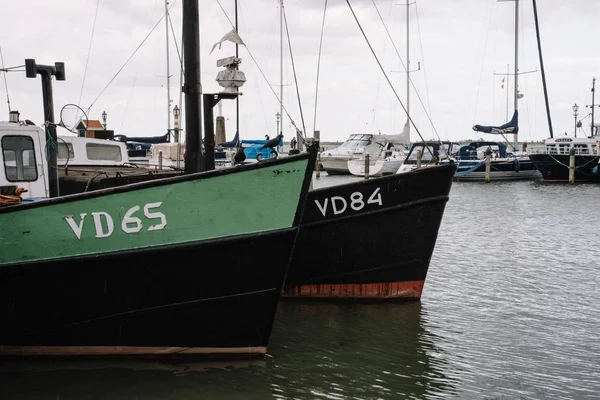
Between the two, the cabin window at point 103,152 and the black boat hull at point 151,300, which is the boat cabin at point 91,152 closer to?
the cabin window at point 103,152

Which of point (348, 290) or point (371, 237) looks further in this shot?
point (348, 290)

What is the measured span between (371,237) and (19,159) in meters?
4.72

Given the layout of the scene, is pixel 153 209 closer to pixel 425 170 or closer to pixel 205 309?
pixel 205 309

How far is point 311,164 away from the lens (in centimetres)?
670

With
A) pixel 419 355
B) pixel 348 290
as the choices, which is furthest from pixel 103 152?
Result: pixel 419 355

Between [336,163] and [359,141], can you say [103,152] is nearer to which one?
[336,163]

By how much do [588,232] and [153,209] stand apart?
49.0ft

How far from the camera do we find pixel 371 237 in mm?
9445

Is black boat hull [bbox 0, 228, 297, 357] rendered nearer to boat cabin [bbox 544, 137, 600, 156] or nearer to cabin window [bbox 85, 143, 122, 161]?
cabin window [bbox 85, 143, 122, 161]

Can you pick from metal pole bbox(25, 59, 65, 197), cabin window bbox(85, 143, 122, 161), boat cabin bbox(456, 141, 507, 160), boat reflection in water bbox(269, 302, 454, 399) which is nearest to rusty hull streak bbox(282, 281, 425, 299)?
boat reflection in water bbox(269, 302, 454, 399)

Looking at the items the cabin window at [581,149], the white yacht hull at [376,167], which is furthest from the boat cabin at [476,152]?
the cabin window at [581,149]

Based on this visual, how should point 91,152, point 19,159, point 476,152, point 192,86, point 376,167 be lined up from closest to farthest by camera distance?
point 192,86, point 19,159, point 91,152, point 476,152, point 376,167

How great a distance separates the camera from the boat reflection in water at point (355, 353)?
6.77 m

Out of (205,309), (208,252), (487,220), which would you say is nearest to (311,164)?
(208,252)
